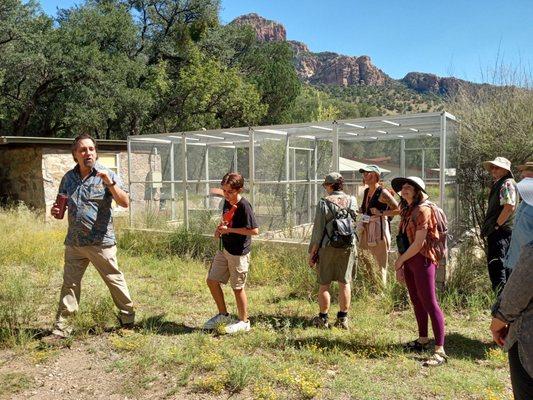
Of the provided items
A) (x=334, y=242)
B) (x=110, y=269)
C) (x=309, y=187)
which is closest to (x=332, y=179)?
(x=334, y=242)

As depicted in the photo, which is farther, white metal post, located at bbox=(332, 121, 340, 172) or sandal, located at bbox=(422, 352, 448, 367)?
white metal post, located at bbox=(332, 121, 340, 172)

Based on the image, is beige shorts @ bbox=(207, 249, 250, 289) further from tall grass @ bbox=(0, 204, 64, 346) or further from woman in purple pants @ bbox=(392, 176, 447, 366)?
tall grass @ bbox=(0, 204, 64, 346)

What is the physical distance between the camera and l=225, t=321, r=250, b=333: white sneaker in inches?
178

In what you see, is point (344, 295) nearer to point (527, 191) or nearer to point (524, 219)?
point (524, 219)

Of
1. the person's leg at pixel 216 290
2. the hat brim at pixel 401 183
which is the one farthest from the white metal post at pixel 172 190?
the hat brim at pixel 401 183

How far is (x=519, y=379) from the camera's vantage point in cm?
197

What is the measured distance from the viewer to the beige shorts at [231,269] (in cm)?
450

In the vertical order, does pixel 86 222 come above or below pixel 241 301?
above

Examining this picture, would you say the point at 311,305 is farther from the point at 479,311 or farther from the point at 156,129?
the point at 156,129

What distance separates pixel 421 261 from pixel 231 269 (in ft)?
5.89

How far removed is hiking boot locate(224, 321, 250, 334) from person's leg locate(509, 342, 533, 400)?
2914 mm

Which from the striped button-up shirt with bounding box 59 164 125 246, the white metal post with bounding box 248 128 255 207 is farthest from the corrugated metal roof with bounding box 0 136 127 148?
the striped button-up shirt with bounding box 59 164 125 246

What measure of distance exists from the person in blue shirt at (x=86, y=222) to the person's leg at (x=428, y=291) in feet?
8.78

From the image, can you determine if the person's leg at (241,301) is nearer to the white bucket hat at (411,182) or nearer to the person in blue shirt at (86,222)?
the person in blue shirt at (86,222)
